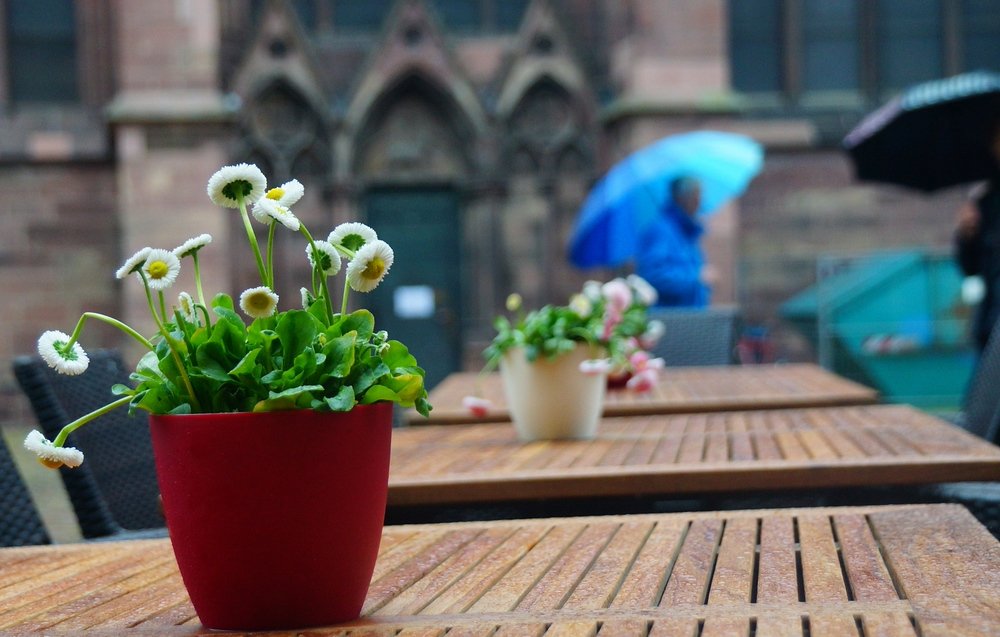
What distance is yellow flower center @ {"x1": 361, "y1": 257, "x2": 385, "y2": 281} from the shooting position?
5.36ft

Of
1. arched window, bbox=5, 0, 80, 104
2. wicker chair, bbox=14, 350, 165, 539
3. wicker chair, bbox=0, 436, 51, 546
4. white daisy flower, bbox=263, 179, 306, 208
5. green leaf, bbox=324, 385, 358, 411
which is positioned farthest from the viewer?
arched window, bbox=5, 0, 80, 104

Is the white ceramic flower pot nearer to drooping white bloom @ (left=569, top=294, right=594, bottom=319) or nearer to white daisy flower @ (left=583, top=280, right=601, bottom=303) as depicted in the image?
drooping white bloom @ (left=569, top=294, right=594, bottom=319)

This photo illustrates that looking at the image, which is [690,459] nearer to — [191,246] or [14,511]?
[14,511]

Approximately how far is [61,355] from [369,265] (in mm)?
338

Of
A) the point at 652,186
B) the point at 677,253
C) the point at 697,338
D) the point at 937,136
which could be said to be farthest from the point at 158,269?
the point at 652,186

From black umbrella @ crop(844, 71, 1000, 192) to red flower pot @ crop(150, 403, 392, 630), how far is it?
6.20m

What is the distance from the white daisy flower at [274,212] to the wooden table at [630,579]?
0.43 metres

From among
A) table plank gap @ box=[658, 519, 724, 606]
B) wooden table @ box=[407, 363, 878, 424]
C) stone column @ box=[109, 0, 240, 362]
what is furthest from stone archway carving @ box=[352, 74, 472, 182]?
table plank gap @ box=[658, 519, 724, 606]

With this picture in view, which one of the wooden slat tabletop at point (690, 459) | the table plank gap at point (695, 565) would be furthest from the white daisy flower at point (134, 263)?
the wooden slat tabletop at point (690, 459)

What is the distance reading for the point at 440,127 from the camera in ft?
49.7

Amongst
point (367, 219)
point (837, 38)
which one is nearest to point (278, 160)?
point (367, 219)

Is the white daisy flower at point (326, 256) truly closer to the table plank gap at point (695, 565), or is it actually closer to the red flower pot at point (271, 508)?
the red flower pot at point (271, 508)

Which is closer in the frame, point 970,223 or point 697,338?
point 697,338

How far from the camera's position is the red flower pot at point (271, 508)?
156cm
